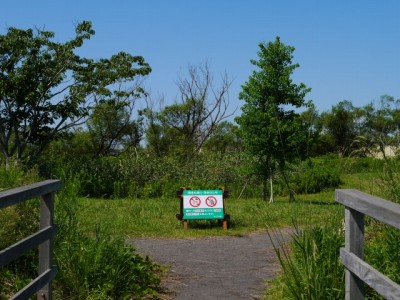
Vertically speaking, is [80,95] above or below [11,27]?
below

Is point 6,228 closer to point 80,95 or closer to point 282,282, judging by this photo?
point 282,282

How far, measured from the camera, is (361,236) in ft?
12.7

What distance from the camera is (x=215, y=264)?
8062 millimetres

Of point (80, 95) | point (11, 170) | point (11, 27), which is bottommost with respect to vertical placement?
point (11, 170)

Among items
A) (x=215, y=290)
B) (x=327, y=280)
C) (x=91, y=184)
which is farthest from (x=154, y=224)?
(x=91, y=184)

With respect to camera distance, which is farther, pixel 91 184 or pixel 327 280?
pixel 91 184

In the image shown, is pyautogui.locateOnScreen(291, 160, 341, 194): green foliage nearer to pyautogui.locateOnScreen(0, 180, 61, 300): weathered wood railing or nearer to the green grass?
the green grass

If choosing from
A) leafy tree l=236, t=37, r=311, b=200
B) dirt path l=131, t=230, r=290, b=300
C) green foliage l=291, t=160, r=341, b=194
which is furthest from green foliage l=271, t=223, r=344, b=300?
green foliage l=291, t=160, r=341, b=194

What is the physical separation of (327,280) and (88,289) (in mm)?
2214

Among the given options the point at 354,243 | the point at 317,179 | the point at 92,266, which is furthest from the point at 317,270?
the point at 317,179

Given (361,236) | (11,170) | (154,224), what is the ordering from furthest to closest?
(154,224) → (11,170) → (361,236)

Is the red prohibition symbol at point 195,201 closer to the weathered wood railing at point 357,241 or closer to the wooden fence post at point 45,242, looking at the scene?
the wooden fence post at point 45,242

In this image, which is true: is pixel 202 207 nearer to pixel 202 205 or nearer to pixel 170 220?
pixel 202 205

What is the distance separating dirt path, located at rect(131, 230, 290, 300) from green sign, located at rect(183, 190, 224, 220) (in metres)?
1.02
